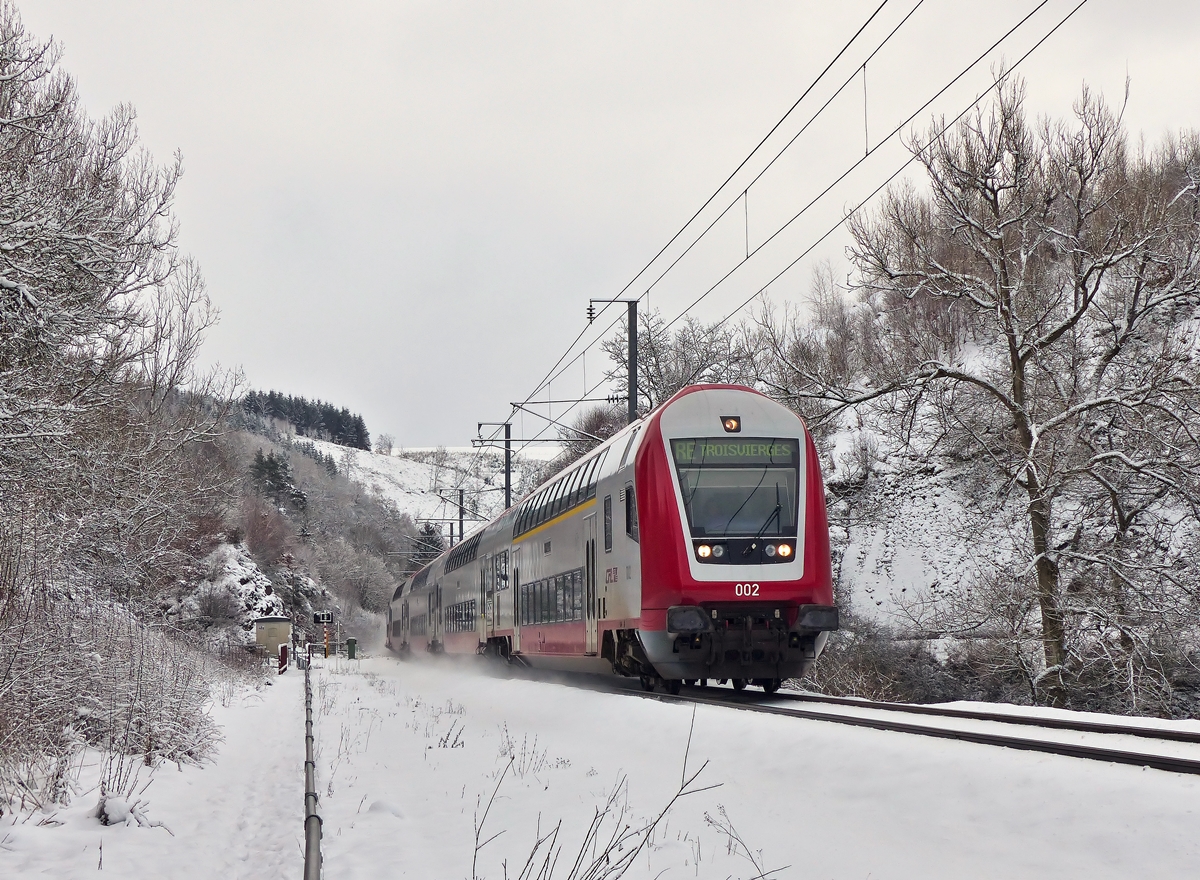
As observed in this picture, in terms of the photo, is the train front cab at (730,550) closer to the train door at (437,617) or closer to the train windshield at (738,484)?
the train windshield at (738,484)

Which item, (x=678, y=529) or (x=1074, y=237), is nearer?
(x=678, y=529)

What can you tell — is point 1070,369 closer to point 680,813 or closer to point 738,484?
point 738,484

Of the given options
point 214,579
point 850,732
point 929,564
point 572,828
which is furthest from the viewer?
point 214,579

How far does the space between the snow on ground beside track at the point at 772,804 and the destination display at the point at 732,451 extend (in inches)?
143

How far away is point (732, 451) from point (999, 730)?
6235 millimetres

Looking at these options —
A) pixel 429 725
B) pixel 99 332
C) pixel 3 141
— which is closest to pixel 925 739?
pixel 429 725

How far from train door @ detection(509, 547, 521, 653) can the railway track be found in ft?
32.3

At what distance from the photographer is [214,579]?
49250mm

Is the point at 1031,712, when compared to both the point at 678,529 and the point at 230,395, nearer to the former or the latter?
the point at 678,529

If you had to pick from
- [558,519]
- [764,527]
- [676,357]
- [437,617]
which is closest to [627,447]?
[764,527]

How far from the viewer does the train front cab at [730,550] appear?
13031 millimetres

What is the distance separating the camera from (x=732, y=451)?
13.9m

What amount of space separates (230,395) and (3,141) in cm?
1243

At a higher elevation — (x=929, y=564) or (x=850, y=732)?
(x=929, y=564)
